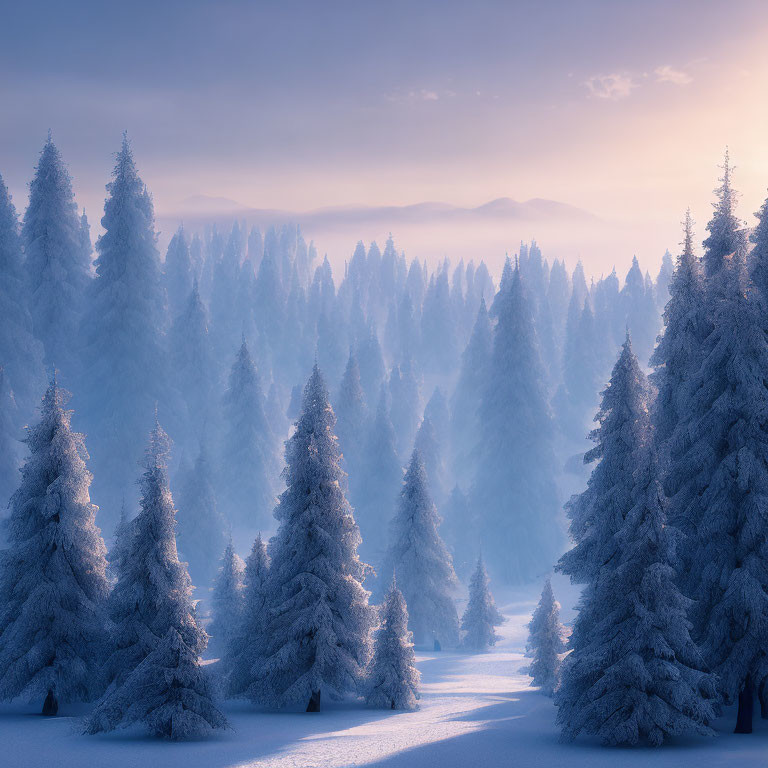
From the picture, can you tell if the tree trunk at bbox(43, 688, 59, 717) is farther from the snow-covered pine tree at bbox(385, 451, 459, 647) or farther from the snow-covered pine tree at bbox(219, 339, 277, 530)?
the snow-covered pine tree at bbox(219, 339, 277, 530)

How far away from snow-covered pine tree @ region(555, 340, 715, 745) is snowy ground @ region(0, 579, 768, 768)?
704 mm

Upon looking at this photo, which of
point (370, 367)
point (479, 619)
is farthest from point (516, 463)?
point (370, 367)

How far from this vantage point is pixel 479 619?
45031 mm

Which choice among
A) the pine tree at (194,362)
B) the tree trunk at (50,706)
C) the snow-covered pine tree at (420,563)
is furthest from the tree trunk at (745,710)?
the pine tree at (194,362)

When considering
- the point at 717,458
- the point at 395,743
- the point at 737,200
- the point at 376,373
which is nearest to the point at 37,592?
the point at 395,743

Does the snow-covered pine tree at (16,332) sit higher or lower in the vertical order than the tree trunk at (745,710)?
higher

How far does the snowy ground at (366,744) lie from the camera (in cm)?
1973

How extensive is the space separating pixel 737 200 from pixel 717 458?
26.7 feet

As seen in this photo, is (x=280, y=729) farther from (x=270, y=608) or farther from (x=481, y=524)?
(x=481, y=524)

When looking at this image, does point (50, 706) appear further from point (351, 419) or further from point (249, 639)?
point (351, 419)

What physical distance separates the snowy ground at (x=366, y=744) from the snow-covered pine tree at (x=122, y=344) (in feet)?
94.3

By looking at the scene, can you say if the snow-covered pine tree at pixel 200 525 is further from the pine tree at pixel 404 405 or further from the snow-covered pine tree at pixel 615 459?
the snow-covered pine tree at pixel 615 459

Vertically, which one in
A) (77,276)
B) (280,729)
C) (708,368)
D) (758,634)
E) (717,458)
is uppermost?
(77,276)

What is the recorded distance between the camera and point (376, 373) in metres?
83.8
